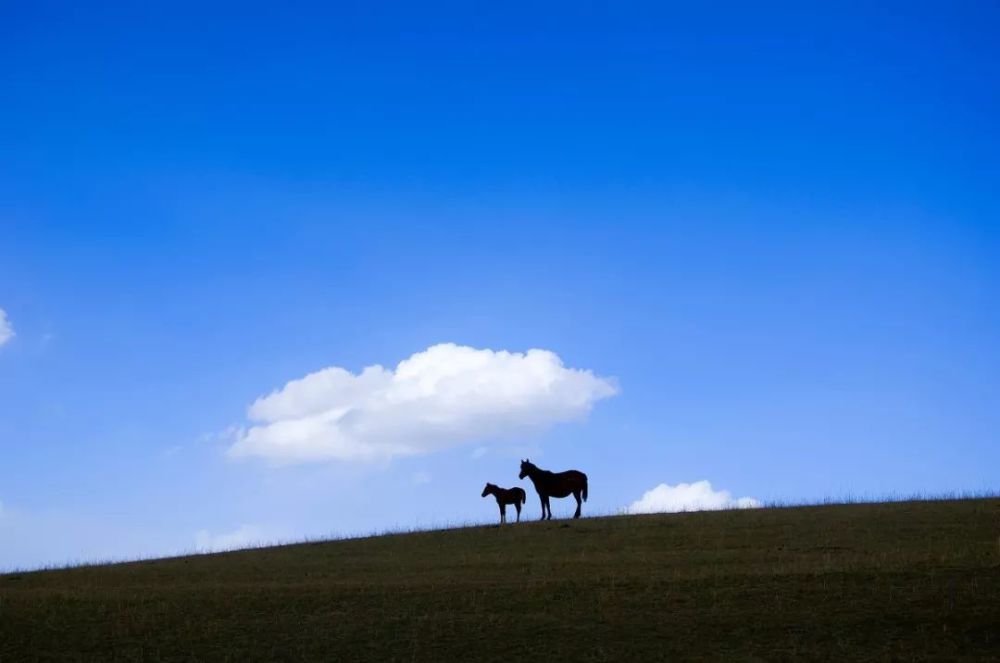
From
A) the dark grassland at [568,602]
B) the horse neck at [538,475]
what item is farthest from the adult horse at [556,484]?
the dark grassland at [568,602]

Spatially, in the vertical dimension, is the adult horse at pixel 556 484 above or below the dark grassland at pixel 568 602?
above

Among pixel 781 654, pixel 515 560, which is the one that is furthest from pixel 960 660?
pixel 515 560

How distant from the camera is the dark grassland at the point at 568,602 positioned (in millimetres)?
18219

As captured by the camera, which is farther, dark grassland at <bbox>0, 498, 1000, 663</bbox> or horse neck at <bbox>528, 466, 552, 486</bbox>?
horse neck at <bbox>528, 466, 552, 486</bbox>

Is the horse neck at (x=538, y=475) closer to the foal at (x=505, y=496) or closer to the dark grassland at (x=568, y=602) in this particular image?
the foal at (x=505, y=496)

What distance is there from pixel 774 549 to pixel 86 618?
683 inches

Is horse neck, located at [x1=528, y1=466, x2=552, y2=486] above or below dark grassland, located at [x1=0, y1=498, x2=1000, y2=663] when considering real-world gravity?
above

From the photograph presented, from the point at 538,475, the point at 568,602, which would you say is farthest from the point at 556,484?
the point at 568,602

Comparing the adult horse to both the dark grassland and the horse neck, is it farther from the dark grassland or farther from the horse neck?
the dark grassland

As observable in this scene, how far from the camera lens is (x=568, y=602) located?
21.6m

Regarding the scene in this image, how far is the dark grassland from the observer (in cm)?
1822

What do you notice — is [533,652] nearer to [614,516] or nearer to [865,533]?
[865,533]

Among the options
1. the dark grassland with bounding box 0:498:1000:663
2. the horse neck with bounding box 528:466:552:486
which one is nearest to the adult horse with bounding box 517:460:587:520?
the horse neck with bounding box 528:466:552:486

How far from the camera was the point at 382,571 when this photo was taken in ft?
95.2
